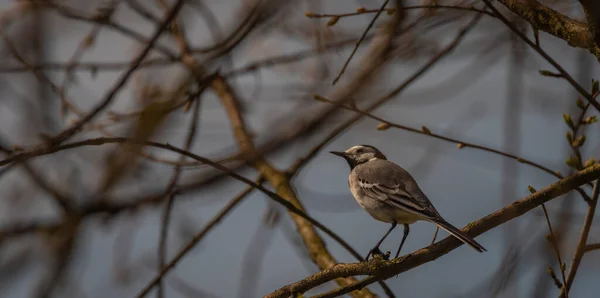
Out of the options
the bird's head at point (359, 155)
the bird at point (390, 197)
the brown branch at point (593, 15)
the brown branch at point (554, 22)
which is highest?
the bird's head at point (359, 155)

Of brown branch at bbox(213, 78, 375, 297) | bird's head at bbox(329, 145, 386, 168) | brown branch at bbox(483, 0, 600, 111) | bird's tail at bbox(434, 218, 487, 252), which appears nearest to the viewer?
brown branch at bbox(483, 0, 600, 111)

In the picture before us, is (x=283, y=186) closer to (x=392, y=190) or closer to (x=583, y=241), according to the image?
(x=392, y=190)

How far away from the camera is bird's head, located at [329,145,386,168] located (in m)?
6.95

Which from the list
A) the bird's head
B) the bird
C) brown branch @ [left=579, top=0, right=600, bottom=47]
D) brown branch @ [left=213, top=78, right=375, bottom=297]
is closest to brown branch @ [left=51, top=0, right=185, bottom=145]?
brown branch @ [left=579, top=0, right=600, bottom=47]

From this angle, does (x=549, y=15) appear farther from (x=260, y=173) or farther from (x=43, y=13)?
(x=260, y=173)

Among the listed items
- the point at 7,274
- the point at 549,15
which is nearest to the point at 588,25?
the point at 549,15

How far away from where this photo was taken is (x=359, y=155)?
6.99 metres

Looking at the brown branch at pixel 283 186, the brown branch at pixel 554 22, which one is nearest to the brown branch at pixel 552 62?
the brown branch at pixel 554 22

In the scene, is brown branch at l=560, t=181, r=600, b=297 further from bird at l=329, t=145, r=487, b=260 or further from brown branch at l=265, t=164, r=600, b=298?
bird at l=329, t=145, r=487, b=260

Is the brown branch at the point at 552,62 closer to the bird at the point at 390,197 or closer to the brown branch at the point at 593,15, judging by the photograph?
the brown branch at the point at 593,15

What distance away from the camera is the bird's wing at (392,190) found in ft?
15.8

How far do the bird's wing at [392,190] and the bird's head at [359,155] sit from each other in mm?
846

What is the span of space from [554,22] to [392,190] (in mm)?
2376

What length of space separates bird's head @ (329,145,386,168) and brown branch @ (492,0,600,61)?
3.82m
